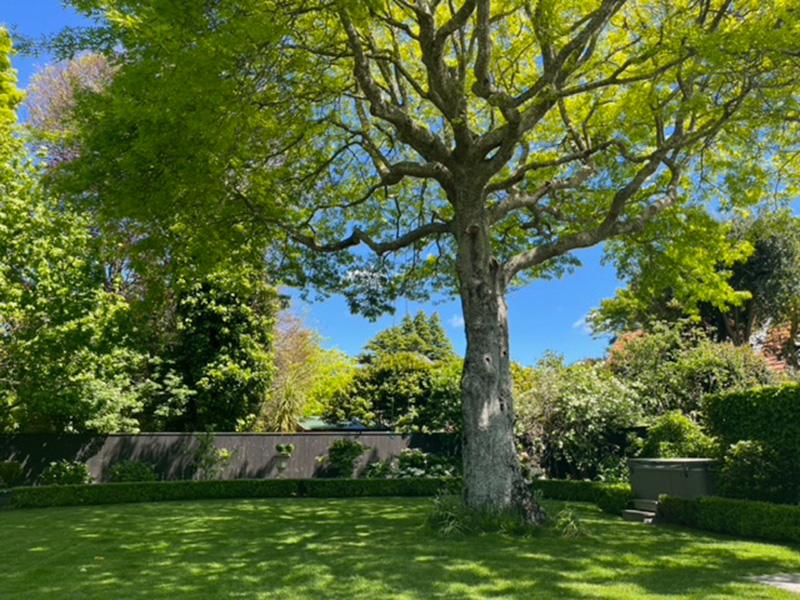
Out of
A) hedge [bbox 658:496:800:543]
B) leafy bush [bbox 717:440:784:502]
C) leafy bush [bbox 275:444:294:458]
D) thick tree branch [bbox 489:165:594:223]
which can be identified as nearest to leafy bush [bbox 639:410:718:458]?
leafy bush [bbox 717:440:784:502]

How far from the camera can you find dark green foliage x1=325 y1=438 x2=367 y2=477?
19.1 metres

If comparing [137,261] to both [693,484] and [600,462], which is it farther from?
[600,462]

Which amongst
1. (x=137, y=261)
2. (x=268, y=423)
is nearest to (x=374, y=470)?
(x=268, y=423)

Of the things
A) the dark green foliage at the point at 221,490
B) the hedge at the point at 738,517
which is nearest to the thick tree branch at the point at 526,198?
the hedge at the point at 738,517

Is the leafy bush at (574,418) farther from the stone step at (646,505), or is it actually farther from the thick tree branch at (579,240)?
the thick tree branch at (579,240)

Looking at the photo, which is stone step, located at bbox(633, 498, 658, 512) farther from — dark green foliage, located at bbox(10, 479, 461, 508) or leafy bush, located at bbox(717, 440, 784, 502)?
dark green foliage, located at bbox(10, 479, 461, 508)

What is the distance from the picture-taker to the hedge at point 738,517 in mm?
8664

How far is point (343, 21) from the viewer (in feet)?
29.2

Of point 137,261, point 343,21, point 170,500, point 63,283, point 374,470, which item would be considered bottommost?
point 170,500

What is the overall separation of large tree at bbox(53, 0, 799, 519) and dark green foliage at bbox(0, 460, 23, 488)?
9516 mm

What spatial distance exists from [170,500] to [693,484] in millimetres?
12868

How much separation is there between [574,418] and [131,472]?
1263 cm

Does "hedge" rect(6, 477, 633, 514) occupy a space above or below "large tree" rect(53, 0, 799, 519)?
below

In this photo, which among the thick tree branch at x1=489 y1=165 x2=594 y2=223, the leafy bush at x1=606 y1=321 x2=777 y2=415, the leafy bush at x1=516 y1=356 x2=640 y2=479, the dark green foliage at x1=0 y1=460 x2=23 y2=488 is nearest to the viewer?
the thick tree branch at x1=489 y1=165 x2=594 y2=223
